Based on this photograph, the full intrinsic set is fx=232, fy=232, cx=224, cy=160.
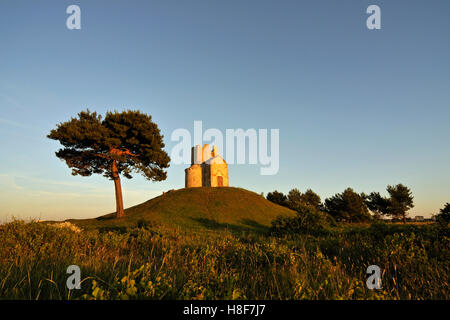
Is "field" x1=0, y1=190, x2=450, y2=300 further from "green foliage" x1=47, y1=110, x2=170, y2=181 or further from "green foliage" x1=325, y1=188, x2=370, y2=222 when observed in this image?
"green foliage" x1=325, y1=188, x2=370, y2=222

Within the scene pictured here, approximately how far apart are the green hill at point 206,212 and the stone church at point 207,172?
1106cm

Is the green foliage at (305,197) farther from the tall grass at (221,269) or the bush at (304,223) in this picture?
the tall grass at (221,269)

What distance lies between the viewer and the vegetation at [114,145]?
2797 centimetres

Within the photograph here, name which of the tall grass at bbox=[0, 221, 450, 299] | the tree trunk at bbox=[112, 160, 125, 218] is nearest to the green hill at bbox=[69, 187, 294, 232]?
the tree trunk at bbox=[112, 160, 125, 218]

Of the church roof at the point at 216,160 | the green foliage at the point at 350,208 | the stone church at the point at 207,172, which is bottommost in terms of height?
the green foliage at the point at 350,208

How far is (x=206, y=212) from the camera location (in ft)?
110

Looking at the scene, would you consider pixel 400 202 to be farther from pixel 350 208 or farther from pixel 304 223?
pixel 304 223

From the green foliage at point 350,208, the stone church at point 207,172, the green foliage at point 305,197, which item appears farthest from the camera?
the green foliage at point 305,197

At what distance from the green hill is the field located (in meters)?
17.2

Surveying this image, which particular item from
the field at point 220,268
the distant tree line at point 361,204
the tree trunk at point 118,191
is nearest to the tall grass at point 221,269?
the field at point 220,268
